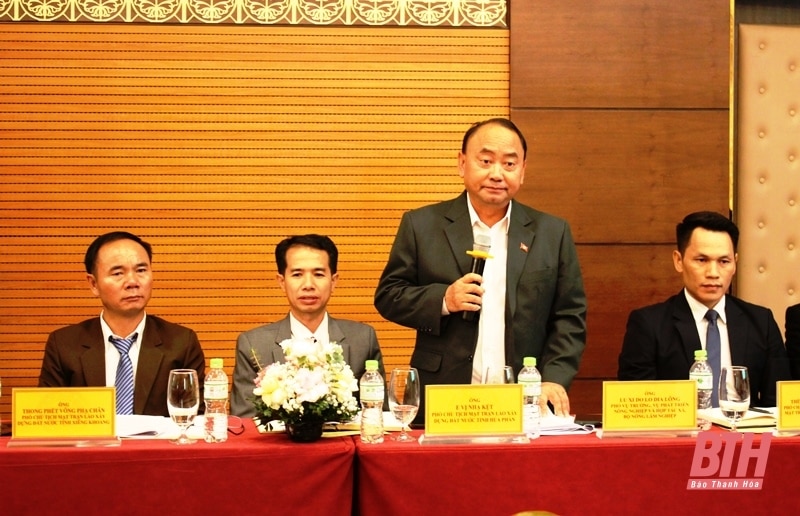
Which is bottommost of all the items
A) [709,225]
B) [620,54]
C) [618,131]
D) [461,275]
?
[461,275]

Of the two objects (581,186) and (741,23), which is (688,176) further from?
(741,23)

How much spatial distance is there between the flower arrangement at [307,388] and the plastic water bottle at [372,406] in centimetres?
3

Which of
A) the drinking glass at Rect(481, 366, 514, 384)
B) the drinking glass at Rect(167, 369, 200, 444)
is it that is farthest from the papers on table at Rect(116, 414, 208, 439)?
the drinking glass at Rect(481, 366, 514, 384)

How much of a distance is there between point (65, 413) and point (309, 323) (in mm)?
975

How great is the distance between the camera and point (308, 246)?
297 cm

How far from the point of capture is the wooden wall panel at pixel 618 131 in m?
4.09

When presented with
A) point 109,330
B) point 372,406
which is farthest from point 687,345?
point 109,330

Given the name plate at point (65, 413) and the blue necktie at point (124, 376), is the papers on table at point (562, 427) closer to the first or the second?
the name plate at point (65, 413)

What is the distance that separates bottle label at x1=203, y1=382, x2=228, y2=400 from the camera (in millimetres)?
2133

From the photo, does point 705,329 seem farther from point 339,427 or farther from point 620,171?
point 339,427

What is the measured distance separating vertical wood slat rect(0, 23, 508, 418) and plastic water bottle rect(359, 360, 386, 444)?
195cm

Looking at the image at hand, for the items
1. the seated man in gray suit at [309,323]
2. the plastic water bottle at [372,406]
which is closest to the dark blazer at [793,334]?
the seated man in gray suit at [309,323]

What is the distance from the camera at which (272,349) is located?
9.26 ft

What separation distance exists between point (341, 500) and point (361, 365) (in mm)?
873
